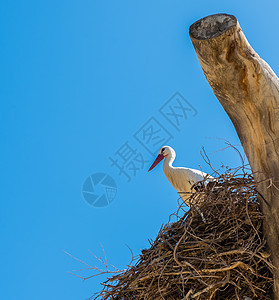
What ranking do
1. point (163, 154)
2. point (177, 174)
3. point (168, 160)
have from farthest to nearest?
point (163, 154), point (168, 160), point (177, 174)

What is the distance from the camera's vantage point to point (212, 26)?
7.28 feet

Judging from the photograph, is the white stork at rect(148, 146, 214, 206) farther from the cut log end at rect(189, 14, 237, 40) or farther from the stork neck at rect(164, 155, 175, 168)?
the cut log end at rect(189, 14, 237, 40)

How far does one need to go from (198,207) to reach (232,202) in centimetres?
23

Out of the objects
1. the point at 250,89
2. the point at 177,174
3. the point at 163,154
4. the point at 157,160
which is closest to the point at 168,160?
the point at 163,154

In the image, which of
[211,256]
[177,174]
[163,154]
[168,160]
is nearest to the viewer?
[211,256]

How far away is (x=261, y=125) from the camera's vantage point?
2.26 meters

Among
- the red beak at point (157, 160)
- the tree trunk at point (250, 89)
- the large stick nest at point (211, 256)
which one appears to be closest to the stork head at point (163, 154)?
the red beak at point (157, 160)

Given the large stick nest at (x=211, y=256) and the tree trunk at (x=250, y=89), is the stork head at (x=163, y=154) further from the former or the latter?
the tree trunk at (x=250, y=89)

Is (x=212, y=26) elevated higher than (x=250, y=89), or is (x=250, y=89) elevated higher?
(x=212, y=26)

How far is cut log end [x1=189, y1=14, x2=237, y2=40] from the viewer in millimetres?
2189

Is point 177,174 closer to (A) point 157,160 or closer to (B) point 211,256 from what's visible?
(A) point 157,160

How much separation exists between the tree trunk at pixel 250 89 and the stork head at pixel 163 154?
5.23 meters

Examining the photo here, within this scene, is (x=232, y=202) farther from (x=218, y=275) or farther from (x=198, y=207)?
(x=218, y=275)

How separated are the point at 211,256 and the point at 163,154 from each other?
5.49 m
